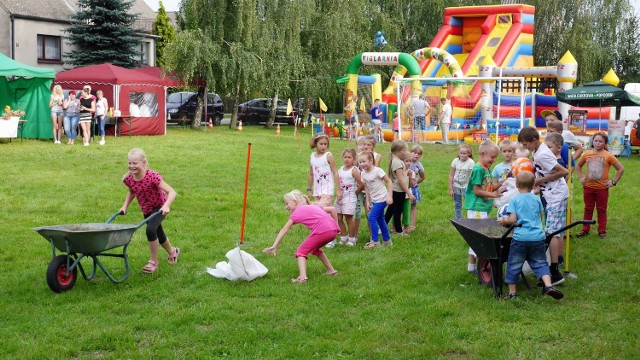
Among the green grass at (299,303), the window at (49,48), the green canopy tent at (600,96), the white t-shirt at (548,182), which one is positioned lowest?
the green grass at (299,303)

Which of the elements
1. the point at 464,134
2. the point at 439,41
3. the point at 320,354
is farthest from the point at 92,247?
the point at 439,41

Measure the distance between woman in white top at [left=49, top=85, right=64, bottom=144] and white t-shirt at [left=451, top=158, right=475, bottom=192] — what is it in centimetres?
1642

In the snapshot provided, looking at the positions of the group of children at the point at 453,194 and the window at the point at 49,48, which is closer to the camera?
the group of children at the point at 453,194

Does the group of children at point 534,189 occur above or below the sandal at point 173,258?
above

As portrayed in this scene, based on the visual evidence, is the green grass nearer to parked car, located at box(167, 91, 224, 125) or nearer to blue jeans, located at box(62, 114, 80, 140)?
blue jeans, located at box(62, 114, 80, 140)

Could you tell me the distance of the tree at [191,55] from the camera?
31.0m

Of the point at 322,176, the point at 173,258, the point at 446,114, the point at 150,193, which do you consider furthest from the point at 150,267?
the point at 446,114

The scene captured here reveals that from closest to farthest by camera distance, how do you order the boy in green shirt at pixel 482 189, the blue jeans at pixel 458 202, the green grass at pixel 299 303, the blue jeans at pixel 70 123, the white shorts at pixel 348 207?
the green grass at pixel 299 303 → the boy in green shirt at pixel 482 189 → the white shorts at pixel 348 207 → the blue jeans at pixel 458 202 → the blue jeans at pixel 70 123

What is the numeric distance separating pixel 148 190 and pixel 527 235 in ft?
13.0

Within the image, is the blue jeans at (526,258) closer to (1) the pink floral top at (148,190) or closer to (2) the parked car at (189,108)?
(1) the pink floral top at (148,190)

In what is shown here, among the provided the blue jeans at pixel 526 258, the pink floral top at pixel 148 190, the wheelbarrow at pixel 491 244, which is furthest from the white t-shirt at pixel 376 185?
the blue jeans at pixel 526 258

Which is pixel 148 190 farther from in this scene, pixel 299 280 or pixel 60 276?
pixel 299 280

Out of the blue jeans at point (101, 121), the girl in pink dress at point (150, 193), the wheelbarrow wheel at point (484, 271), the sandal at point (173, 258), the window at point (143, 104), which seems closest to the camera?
the wheelbarrow wheel at point (484, 271)

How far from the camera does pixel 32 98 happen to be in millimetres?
26281
